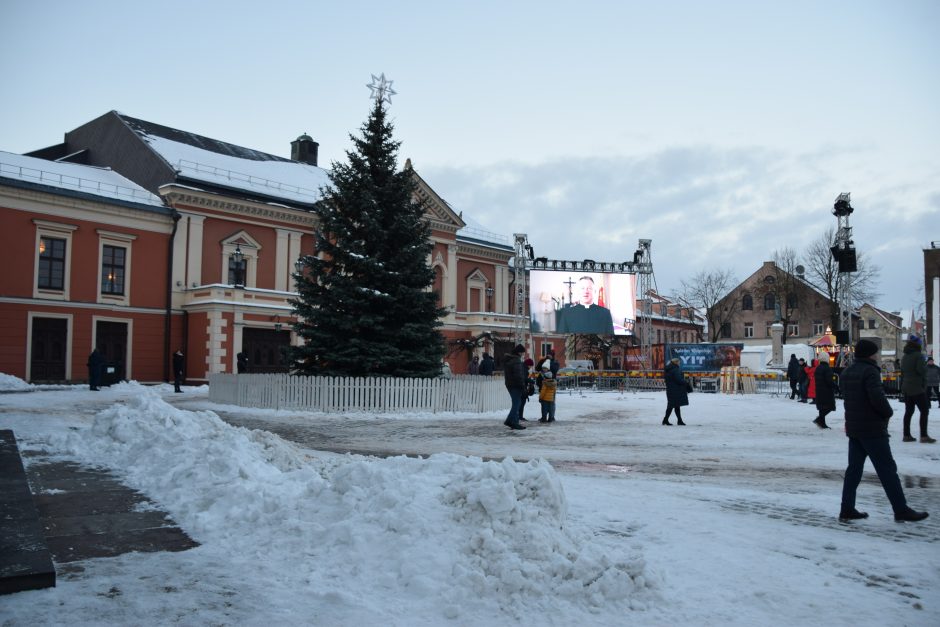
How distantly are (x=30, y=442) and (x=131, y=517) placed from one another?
227 inches

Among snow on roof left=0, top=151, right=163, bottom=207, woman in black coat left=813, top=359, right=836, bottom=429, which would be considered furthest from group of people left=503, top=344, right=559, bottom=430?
snow on roof left=0, top=151, right=163, bottom=207

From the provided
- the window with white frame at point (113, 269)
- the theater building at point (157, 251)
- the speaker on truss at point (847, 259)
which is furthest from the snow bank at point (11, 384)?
the speaker on truss at point (847, 259)

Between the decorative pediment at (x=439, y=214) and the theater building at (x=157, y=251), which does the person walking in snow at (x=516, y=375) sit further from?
the decorative pediment at (x=439, y=214)

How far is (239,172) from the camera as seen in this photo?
37875 mm

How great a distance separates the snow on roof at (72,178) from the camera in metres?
30.2

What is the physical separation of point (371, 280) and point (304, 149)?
3117cm

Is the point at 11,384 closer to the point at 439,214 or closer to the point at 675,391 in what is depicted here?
the point at 675,391

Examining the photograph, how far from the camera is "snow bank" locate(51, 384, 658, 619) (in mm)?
4266

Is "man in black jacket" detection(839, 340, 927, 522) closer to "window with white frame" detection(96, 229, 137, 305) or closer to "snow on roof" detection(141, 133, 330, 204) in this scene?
"window with white frame" detection(96, 229, 137, 305)

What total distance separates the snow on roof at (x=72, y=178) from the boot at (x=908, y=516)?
107 feet

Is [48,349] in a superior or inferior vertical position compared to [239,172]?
inferior

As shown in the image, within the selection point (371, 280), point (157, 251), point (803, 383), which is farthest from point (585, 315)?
point (157, 251)

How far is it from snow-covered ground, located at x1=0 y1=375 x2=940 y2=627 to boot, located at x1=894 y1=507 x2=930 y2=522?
138mm

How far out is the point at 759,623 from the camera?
4016 millimetres
